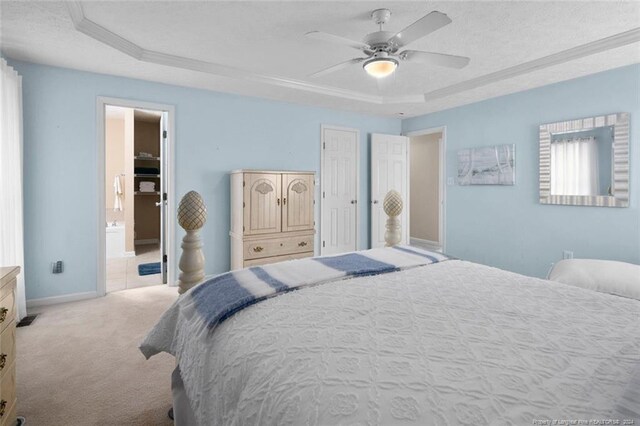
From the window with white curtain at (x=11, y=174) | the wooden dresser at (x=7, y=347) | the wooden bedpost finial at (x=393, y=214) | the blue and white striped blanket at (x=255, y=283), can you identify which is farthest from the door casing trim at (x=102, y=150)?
the wooden bedpost finial at (x=393, y=214)

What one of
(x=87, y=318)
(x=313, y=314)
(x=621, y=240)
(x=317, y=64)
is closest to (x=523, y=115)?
(x=621, y=240)

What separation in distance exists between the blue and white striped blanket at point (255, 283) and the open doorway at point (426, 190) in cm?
521

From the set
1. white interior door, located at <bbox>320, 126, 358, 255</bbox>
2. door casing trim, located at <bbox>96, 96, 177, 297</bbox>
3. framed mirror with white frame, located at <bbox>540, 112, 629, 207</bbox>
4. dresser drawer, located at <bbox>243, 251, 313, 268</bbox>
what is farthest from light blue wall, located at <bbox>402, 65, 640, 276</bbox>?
door casing trim, located at <bbox>96, 96, 177, 297</bbox>

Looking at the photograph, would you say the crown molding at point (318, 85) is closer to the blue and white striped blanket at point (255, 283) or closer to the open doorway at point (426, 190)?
the blue and white striped blanket at point (255, 283)

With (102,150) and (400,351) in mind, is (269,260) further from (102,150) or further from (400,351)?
(400,351)

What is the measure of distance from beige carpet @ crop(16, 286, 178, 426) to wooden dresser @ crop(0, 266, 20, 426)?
226mm

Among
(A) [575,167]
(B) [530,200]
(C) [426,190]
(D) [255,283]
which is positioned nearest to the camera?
Answer: (D) [255,283]

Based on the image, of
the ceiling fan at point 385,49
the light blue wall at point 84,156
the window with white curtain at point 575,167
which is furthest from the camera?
the window with white curtain at point 575,167

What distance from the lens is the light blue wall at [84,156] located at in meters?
3.38

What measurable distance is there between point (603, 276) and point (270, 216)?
3215 millimetres

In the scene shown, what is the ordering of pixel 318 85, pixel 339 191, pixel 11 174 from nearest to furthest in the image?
pixel 11 174
pixel 318 85
pixel 339 191

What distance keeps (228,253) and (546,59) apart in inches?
165

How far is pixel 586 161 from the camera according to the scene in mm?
A: 3666

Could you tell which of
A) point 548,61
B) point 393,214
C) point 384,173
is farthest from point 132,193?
point 548,61
